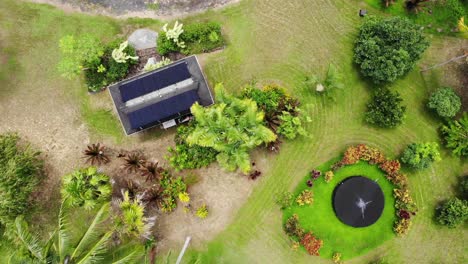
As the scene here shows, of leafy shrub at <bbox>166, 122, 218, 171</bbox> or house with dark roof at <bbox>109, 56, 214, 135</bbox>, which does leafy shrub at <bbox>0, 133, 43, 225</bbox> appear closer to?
house with dark roof at <bbox>109, 56, 214, 135</bbox>

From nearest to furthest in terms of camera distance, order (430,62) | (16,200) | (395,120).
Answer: (16,200), (395,120), (430,62)

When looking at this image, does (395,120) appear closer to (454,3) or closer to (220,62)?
(454,3)

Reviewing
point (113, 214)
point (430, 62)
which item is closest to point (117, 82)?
point (113, 214)

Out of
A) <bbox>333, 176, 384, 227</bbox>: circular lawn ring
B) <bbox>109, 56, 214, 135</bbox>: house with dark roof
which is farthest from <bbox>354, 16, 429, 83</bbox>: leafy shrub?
<bbox>109, 56, 214, 135</bbox>: house with dark roof

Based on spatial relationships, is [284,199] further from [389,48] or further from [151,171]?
[389,48]

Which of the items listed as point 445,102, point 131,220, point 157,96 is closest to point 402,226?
point 445,102
